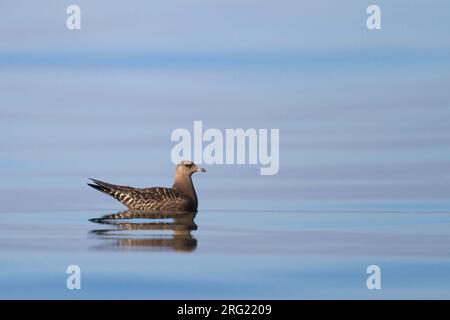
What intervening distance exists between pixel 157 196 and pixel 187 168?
41.9 inches

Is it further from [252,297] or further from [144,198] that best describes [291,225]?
[252,297]

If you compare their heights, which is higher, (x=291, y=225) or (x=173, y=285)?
(x=291, y=225)

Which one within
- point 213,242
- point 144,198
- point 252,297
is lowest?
point 252,297

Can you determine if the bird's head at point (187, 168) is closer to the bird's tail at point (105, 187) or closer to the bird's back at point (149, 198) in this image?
the bird's back at point (149, 198)

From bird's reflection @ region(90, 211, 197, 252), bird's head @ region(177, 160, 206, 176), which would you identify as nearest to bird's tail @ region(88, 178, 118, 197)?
bird's reflection @ region(90, 211, 197, 252)

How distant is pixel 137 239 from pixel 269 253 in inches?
77.7

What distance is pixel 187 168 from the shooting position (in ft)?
67.5

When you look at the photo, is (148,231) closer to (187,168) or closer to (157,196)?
(157,196)

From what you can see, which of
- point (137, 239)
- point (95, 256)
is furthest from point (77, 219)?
point (95, 256)

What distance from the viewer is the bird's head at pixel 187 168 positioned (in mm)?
20472

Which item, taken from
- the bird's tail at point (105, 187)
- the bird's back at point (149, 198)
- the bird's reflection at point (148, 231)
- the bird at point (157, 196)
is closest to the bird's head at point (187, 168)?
the bird at point (157, 196)

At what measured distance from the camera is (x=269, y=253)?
48.2ft

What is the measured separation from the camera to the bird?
19.7m

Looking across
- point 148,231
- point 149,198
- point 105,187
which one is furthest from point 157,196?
point 148,231
